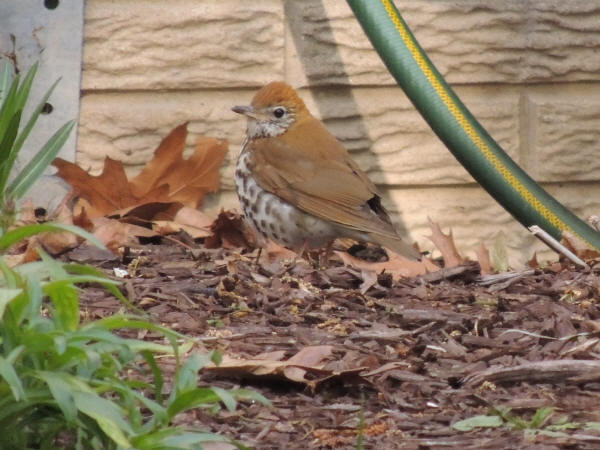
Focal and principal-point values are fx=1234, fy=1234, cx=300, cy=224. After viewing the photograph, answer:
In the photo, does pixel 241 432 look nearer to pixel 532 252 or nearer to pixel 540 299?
pixel 540 299

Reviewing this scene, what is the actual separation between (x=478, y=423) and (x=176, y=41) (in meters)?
3.28

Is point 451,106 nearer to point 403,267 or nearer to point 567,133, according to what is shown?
point 403,267

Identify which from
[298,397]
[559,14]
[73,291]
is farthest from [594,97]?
[73,291]

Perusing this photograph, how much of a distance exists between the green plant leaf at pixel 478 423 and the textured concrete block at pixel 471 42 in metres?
3.12

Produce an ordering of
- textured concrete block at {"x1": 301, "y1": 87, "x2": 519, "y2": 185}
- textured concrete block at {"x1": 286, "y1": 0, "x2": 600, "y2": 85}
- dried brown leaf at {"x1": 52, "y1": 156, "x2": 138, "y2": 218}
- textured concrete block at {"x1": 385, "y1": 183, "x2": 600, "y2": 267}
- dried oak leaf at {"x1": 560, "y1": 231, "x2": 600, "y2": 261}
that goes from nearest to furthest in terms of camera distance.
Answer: dried oak leaf at {"x1": 560, "y1": 231, "x2": 600, "y2": 261}
dried brown leaf at {"x1": 52, "y1": 156, "x2": 138, "y2": 218}
textured concrete block at {"x1": 286, "y1": 0, "x2": 600, "y2": 85}
textured concrete block at {"x1": 301, "y1": 87, "x2": 519, "y2": 185}
textured concrete block at {"x1": 385, "y1": 183, "x2": 600, "y2": 267}

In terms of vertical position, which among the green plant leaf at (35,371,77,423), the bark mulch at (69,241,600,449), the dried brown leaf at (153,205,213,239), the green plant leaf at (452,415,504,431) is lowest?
the dried brown leaf at (153,205,213,239)

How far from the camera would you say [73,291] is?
2.55m

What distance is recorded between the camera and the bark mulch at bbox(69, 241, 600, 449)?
9.41 feet

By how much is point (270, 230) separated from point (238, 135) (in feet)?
2.43

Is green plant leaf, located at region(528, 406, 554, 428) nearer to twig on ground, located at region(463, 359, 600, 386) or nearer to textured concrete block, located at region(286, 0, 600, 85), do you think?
twig on ground, located at region(463, 359, 600, 386)

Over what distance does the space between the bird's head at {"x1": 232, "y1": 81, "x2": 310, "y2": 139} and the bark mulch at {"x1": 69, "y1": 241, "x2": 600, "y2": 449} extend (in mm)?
1025

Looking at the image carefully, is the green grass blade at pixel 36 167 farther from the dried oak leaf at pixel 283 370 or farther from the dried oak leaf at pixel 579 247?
the dried oak leaf at pixel 579 247

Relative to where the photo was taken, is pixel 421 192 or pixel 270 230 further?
pixel 421 192

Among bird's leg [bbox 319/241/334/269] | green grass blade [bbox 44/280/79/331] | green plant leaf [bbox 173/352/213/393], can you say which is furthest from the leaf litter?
green grass blade [bbox 44/280/79/331]
